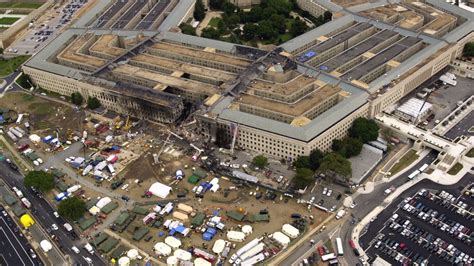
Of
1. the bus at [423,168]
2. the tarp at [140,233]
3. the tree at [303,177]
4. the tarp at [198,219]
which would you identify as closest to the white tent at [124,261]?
the tarp at [140,233]

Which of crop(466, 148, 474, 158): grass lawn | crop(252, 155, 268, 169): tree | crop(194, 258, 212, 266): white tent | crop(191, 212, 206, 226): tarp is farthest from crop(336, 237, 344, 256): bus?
crop(466, 148, 474, 158): grass lawn

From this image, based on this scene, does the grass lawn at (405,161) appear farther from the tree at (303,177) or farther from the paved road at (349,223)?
the tree at (303,177)

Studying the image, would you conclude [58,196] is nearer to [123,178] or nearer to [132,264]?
[123,178]

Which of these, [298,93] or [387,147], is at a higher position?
[298,93]

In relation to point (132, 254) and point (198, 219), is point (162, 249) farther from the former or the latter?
point (198, 219)

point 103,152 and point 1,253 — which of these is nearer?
point 1,253

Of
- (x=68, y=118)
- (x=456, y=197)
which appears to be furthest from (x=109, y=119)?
(x=456, y=197)
